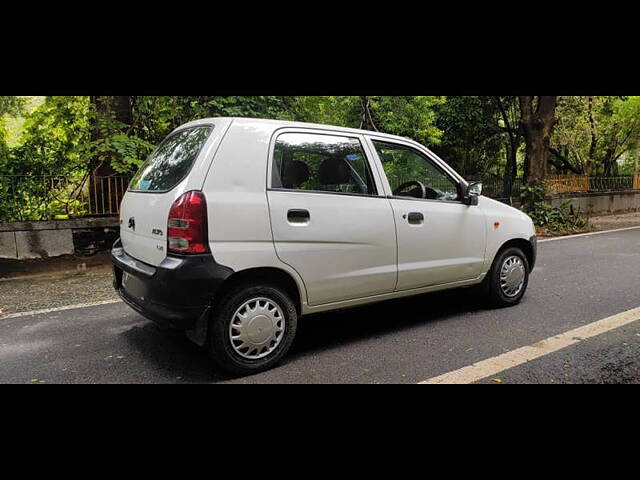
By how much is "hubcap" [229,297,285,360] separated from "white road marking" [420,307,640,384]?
1.13 m

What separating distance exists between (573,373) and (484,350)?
0.66 meters

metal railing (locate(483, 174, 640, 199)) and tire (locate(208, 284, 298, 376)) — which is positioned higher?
metal railing (locate(483, 174, 640, 199))

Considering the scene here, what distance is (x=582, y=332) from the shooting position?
4.13 metres

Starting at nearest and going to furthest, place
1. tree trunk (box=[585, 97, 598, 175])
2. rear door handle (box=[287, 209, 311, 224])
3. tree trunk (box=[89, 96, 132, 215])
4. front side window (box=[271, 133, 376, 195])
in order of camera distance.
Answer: rear door handle (box=[287, 209, 311, 224]) < front side window (box=[271, 133, 376, 195]) < tree trunk (box=[89, 96, 132, 215]) < tree trunk (box=[585, 97, 598, 175])

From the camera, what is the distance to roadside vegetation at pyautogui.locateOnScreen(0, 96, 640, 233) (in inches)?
301

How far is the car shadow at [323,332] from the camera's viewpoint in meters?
3.42

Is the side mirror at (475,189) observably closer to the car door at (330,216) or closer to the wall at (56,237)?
the car door at (330,216)

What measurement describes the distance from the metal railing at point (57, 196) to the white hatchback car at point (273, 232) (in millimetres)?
4568

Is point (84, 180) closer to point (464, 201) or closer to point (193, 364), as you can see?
point (193, 364)

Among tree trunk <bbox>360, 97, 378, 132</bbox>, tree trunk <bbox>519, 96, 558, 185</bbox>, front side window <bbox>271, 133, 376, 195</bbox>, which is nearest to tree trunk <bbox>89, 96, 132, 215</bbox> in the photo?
front side window <bbox>271, 133, 376, 195</bbox>

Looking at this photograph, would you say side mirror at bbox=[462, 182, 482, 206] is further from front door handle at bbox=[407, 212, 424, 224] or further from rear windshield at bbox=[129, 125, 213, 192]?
rear windshield at bbox=[129, 125, 213, 192]

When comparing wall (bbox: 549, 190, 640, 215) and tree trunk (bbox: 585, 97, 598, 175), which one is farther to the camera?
tree trunk (bbox: 585, 97, 598, 175)

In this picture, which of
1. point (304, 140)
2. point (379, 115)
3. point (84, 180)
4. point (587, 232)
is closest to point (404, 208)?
point (304, 140)

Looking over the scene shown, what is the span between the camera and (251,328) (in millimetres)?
3279
